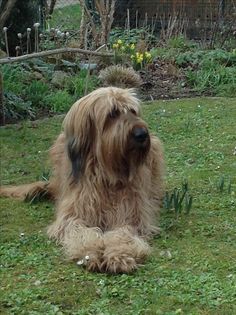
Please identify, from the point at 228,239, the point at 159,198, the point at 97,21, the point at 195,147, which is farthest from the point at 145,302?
the point at 97,21

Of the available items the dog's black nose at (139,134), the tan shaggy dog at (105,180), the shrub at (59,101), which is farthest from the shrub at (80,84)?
the dog's black nose at (139,134)

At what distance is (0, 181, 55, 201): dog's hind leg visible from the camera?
6.18 meters

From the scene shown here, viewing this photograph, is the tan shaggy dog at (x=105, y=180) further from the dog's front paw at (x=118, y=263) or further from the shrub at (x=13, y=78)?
the shrub at (x=13, y=78)

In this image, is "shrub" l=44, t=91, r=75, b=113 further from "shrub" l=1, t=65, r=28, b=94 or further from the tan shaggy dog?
the tan shaggy dog

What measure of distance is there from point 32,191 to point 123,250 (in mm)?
1608

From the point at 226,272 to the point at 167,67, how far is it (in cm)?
764

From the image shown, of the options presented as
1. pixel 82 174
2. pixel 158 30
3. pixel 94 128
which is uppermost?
pixel 94 128

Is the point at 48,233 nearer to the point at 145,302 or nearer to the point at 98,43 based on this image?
the point at 145,302

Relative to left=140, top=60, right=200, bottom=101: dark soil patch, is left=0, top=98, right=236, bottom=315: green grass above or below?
above

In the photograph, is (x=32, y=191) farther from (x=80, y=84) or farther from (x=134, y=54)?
(x=134, y=54)

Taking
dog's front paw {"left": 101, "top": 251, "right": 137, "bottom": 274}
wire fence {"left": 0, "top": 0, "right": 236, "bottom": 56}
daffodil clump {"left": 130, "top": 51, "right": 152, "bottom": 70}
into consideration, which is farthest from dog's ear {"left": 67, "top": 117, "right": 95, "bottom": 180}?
daffodil clump {"left": 130, "top": 51, "right": 152, "bottom": 70}

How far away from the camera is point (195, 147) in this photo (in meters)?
8.13

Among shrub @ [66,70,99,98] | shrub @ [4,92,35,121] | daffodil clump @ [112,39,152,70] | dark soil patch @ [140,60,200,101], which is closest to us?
shrub @ [4,92,35,121]

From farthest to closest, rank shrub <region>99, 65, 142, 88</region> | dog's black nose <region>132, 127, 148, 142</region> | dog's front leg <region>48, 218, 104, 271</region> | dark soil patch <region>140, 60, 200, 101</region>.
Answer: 1. dark soil patch <region>140, 60, 200, 101</region>
2. shrub <region>99, 65, 142, 88</region>
3. dog's black nose <region>132, 127, 148, 142</region>
4. dog's front leg <region>48, 218, 104, 271</region>
